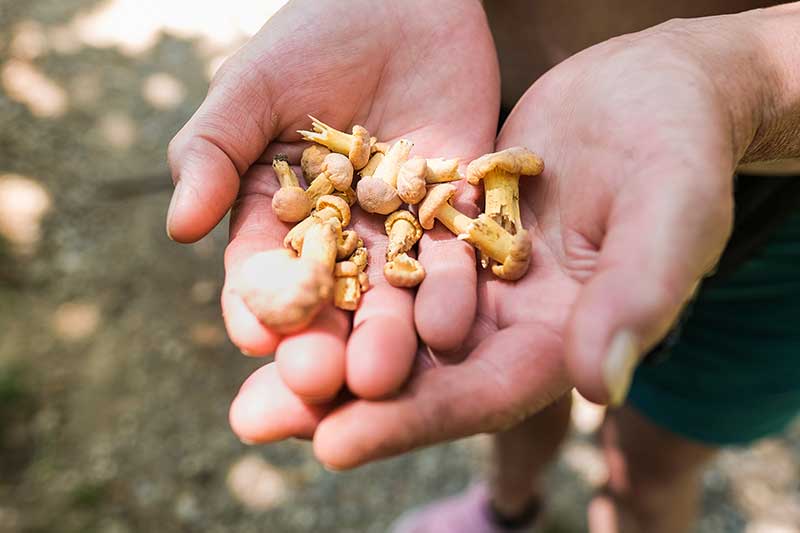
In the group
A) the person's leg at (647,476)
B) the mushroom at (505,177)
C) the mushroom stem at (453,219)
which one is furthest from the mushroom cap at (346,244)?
the person's leg at (647,476)

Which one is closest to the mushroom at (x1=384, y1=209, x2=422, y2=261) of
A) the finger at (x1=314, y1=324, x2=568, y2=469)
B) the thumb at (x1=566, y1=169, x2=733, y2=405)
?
the finger at (x1=314, y1=324, x2=568, y2=469)

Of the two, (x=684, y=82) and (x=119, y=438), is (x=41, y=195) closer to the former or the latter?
(x=119, y=438)

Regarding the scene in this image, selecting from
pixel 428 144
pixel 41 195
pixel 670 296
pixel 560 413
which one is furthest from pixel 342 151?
pixel 41 195

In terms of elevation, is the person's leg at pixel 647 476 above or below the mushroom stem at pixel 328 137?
below

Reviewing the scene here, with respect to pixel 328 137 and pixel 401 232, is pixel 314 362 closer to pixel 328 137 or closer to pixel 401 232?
pixel 401 232

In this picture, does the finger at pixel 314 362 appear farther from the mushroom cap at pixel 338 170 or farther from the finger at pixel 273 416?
the mushroom cap at pixel 338 170

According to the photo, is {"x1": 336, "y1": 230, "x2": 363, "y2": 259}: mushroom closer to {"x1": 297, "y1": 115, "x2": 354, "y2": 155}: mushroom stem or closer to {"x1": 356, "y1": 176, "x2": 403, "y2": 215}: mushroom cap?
{"x1": 356, "y1": 176, "x2": 403, "y2": 215}: mushroom cap

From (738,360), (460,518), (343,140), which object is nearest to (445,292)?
(343,140)
